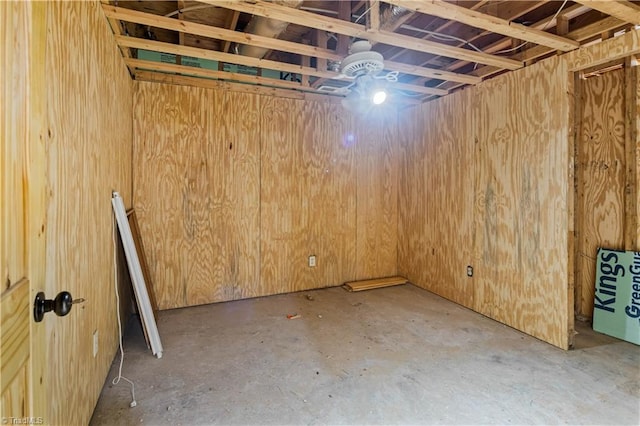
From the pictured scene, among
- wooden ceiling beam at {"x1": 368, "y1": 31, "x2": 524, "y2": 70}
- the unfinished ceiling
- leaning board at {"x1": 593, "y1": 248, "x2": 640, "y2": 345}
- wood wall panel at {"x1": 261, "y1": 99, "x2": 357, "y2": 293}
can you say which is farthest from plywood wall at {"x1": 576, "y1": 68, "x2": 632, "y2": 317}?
wood wall panel at {"x1": 261, "y1": 99, "x2": 357, "y2": 293}

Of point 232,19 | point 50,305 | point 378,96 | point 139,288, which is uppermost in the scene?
point 232,19

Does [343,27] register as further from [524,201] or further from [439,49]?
[524,201]

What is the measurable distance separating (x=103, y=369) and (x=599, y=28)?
13.7 feet

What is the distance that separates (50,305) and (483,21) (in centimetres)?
266

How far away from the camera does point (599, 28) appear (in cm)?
233

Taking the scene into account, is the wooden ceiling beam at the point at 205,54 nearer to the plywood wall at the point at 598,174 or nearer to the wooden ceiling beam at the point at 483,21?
the wooden ceiling beam at the point at 483,21

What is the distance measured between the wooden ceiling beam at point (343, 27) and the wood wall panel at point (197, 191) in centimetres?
167

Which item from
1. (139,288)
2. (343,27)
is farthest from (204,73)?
(139,288)

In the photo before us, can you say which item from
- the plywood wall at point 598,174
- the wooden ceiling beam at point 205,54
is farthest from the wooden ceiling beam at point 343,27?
the plywood wall at point 598,174

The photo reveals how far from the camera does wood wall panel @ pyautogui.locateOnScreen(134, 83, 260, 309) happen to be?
3316mm

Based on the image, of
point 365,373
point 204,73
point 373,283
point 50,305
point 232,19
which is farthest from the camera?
point 373,283

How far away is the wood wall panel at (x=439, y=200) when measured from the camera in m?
3.50

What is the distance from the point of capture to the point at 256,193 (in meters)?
3.75

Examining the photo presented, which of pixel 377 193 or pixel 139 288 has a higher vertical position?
pixel 377 193
